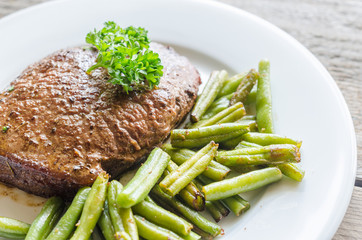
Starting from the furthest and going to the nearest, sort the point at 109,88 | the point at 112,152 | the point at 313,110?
the point at 313,110
the point at 109,88
the point at 112,152

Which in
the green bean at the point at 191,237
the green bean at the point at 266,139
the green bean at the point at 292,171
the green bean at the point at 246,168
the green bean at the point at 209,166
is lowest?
the green bean at the point at 191,237

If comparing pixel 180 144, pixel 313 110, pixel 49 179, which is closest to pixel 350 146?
pixel 313 110

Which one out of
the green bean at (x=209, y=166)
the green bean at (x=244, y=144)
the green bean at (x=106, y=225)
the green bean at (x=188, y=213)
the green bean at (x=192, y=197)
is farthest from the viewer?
the green bean at (x=244, y=144)

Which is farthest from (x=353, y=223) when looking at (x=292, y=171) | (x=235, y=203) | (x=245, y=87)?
(x=245, y=87)

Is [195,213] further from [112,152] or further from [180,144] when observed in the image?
[112,152]

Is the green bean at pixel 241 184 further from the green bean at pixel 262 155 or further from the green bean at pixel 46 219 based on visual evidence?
the green bean at pixel 46 219

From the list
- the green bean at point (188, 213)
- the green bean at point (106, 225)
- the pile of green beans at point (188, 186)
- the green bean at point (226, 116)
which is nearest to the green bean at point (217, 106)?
the pile of green beans at point (188, 186)
